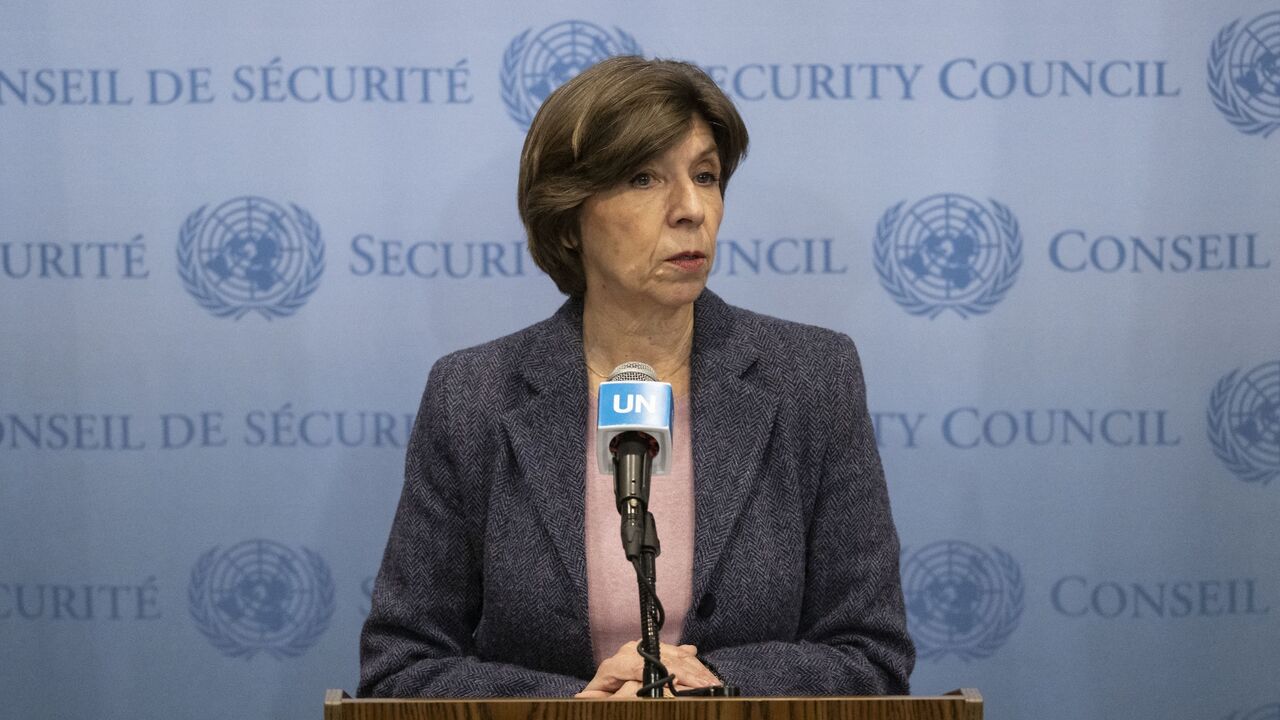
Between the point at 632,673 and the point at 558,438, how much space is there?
0.44 metres

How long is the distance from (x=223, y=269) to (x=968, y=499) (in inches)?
63.8

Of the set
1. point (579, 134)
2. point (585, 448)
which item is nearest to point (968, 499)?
point (585, 448)

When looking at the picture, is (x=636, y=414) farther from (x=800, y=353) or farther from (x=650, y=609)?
(x=800, y=353)

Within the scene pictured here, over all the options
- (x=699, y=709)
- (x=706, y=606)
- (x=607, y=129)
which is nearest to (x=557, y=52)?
(x=607, y=129)

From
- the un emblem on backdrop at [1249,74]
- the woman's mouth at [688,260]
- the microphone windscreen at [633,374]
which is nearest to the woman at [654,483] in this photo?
the woman's mouth at [688,260]

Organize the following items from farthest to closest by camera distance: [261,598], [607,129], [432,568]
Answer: [261,598], [432,568], [607,129]

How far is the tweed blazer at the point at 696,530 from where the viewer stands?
2.09 metres

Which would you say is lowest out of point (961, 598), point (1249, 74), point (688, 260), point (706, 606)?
point (961, 598)

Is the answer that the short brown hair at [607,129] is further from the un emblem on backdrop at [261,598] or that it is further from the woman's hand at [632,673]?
the un emblem on backdrop at [261,598]

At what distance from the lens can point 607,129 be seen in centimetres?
207

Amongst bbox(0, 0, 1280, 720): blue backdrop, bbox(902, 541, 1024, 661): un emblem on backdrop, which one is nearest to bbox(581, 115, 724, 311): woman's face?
bbox(0, 0, 1280, 720): blue backdrop

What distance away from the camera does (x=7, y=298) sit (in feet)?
9.18

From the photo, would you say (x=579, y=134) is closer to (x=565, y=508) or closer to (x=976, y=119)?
(x=565, y=508)

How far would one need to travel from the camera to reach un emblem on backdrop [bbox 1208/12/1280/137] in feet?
9.03
